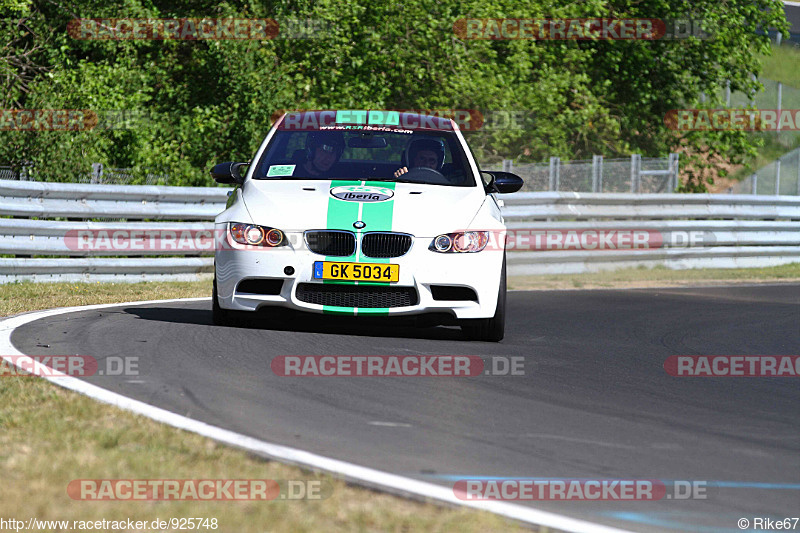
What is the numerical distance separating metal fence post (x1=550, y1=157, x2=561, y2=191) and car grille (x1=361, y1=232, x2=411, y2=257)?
33.7 ft

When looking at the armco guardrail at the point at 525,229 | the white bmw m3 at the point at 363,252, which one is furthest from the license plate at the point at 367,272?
the armco guardrail at the point at 525,229

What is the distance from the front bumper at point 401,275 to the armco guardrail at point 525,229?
4219mm

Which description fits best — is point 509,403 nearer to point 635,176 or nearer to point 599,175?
point 599,175

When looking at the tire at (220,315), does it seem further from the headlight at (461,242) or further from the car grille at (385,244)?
the headlight at (461,242)

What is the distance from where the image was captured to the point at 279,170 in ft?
27.5

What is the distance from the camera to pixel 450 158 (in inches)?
345

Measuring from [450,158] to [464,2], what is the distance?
43.2 ft

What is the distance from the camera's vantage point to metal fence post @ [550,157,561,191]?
57.4 feet

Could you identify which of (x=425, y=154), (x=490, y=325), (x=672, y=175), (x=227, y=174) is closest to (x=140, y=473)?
(x=490, y=325)

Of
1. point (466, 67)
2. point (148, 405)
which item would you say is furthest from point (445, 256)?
point (466, 67)

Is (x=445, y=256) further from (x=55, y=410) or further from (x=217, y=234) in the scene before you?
(x=55, y=410)

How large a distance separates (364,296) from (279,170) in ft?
4.68

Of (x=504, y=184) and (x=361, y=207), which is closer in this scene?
(x=361, y=207)

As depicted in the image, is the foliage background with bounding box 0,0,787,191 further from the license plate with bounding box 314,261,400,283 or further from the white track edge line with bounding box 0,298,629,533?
the white track edge line with bounding box 0,298,629,533
